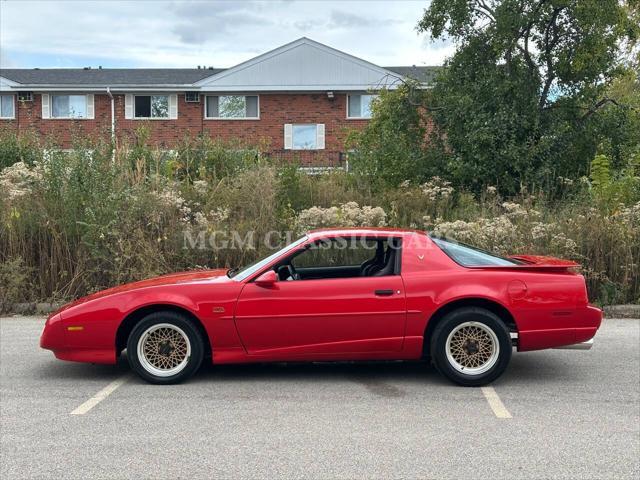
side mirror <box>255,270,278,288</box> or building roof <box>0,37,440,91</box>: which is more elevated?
building roof <box>0,37,440,91</box>

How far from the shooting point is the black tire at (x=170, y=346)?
229 inches

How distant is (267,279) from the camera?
5.78 meters

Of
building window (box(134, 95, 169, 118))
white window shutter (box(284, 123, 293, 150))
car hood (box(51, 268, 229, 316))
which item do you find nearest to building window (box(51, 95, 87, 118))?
building window (box(134, 95, 169, 118))

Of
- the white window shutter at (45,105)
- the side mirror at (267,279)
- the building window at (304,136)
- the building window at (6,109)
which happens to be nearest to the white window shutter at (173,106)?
the building window at (304,136)

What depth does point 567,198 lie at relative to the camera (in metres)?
13.3

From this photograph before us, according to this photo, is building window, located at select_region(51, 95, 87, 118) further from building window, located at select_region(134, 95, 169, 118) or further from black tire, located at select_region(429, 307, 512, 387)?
black tire, located at select_region(429, 307, 512, 387)

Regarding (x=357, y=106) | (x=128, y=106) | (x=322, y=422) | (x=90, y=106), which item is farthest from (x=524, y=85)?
(x=90, y=106)

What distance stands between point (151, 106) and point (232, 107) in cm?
399

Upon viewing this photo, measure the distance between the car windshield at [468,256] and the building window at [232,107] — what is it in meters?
26.7

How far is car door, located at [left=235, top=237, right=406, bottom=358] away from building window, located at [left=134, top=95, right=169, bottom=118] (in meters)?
28.0

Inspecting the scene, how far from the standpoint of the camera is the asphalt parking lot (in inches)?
161

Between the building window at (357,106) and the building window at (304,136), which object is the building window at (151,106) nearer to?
the building window at (304,136)

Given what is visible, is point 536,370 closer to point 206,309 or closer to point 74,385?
point 206,309

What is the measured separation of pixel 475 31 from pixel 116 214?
9279 millimetres
